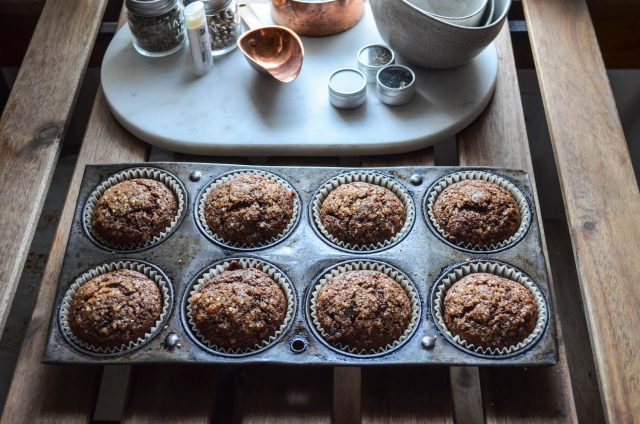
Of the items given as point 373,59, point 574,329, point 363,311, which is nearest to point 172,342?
point 363,311

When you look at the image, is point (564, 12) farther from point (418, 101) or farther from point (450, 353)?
point (450, 353)

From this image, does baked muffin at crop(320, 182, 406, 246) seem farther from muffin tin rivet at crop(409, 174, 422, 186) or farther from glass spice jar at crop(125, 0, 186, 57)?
glass spice jar at crop(125, 0, 186, 57)

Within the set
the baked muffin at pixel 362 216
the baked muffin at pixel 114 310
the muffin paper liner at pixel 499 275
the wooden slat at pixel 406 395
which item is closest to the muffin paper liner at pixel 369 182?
the baked muffin at pixel 362 216

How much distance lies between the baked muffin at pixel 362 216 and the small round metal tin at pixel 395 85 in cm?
26

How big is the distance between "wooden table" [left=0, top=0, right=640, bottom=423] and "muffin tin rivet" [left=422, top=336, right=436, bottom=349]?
7 cm

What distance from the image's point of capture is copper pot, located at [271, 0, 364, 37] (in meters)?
1.48

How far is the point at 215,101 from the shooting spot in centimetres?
143

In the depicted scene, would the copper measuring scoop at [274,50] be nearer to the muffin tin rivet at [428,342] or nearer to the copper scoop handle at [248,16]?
the copper scoop handle at [248,16]

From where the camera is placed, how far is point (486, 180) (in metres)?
1.26

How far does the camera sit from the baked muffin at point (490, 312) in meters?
1.07

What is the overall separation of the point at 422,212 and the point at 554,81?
1.54ft

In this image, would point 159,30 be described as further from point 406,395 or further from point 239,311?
point 406,395

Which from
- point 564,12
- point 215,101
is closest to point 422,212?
point 215,101

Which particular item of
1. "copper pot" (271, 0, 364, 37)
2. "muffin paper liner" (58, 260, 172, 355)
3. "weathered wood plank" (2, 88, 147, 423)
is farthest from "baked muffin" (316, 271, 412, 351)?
"copper pot" (271, 0, 364, 37)
